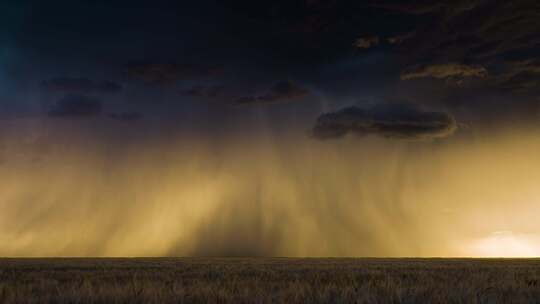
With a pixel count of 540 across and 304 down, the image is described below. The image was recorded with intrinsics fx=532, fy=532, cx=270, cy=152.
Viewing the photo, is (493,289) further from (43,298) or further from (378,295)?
(43,298)

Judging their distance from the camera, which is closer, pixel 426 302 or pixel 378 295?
pixel 426 302

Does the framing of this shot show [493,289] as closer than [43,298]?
No

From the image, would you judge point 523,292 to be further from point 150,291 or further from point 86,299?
point 86,299

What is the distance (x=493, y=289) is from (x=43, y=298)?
24.2 ft

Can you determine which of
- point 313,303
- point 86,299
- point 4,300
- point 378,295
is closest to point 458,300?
point 378,295

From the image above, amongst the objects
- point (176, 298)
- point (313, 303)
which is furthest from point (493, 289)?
point (176, 298)

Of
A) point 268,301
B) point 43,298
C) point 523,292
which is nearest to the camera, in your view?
point 268,301

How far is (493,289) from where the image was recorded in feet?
30.8

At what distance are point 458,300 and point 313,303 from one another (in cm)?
201

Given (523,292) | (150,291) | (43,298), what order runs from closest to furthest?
(43,298) → (150,291) → (523,292)

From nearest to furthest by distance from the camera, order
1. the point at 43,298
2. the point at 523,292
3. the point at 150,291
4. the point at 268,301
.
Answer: the point at 268,301 < the point at 43,298 < the point at 150,291 < the point at 523,292

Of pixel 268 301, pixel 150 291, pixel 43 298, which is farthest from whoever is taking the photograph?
pixel 150 291

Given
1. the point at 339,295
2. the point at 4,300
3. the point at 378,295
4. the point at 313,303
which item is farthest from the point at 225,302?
the point at 4,300

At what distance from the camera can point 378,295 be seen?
26.3 ft
